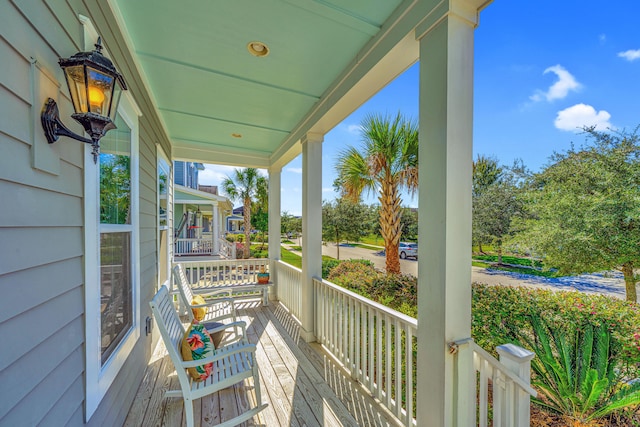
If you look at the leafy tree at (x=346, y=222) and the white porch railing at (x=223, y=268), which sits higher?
the leafy tree at (x=346, y=222)

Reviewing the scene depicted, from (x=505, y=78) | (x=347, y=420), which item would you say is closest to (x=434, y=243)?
(x=347, y=420)

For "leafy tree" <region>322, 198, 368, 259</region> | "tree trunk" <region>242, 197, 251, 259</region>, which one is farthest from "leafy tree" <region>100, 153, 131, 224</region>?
"tree trunk" <region>242, 197, 251, 259</region>

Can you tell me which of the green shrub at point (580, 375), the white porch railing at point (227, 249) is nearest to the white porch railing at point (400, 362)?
the green shrub at point (580, 375)

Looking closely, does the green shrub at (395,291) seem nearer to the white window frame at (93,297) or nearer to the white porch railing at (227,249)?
the white window frame at (93,297)

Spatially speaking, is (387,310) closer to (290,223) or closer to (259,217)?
(259,217)

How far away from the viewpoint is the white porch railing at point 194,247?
33.2 feet

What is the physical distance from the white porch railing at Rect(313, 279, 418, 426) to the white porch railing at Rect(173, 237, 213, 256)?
28.1 feet

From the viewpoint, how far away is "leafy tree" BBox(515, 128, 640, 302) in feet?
14.8

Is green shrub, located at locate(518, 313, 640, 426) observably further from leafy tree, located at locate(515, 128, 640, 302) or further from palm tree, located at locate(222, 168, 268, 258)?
palm tree, located at locate(222, 168, 268, 258)

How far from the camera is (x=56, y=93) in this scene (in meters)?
1.08

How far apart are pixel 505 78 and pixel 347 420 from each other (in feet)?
19.2

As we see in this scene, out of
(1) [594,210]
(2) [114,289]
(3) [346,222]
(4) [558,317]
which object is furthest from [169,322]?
(3) [346,222]

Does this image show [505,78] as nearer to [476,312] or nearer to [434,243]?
[476,312]

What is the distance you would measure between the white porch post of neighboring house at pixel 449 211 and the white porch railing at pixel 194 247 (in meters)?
10.2
